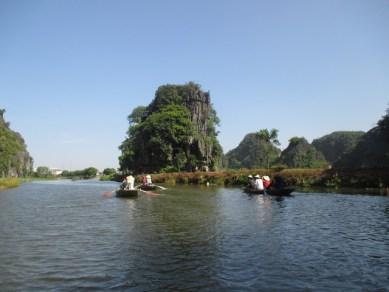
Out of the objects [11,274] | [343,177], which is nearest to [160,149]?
[343,177]

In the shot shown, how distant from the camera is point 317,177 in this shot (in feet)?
168

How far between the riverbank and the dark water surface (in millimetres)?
25499

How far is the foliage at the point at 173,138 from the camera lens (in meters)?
91.8

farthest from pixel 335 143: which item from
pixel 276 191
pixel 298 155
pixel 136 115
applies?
pixel 276 191

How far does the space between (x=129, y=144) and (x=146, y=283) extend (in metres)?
99.0

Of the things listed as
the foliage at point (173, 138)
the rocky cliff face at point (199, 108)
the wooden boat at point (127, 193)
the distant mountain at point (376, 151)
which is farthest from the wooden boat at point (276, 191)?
the rocky cliff face at point (199, 108)

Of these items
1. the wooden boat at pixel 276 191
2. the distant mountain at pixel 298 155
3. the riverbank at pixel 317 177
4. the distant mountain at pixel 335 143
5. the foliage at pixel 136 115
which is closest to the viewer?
the wooden boat at pixel 276 191

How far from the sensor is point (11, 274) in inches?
402

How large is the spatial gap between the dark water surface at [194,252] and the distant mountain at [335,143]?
542ft

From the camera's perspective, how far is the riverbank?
149ft

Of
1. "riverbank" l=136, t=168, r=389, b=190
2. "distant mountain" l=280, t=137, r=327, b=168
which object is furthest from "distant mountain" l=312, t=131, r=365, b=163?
"riverbank" l=136, t=168, r=389, b=190

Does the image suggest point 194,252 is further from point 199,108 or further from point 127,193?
point 199,108

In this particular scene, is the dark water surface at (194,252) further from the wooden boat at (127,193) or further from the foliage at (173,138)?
the foliage at (173,138)

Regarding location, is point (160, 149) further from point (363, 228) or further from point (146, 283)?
point (146, 283)
